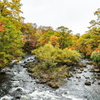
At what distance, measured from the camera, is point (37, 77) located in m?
12.6

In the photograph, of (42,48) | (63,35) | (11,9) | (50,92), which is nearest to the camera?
(50,92)

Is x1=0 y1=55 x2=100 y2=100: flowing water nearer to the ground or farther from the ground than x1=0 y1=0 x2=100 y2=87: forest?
nearer to the ground

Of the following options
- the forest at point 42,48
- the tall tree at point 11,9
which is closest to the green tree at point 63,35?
the forest at point 42,48

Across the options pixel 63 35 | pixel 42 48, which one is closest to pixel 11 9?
pixel 42 48

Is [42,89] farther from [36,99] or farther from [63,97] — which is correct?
[63,97]

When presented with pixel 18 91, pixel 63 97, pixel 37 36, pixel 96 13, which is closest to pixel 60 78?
pixel 63 97

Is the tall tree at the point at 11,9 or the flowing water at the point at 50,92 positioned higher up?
the tall tree at the point at 11,9

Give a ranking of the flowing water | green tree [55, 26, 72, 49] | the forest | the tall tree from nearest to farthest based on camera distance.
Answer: the flowing water, the forest, the tall tree, green tree [55, 26, 72, 49]

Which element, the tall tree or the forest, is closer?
the forest

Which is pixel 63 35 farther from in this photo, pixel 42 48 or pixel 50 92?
pixel 50 92

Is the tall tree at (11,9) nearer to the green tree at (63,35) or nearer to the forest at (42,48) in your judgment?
the forest at (42,48)

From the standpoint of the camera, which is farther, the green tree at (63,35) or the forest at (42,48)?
the green tree at (63,35)

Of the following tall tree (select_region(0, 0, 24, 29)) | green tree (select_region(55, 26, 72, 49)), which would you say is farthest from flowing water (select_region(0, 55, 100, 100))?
green tree (select_region(55, 26, 72, 49))

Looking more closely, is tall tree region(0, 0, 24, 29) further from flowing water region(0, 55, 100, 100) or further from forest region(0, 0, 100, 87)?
flowing water region(0, 55, 100, 100)
